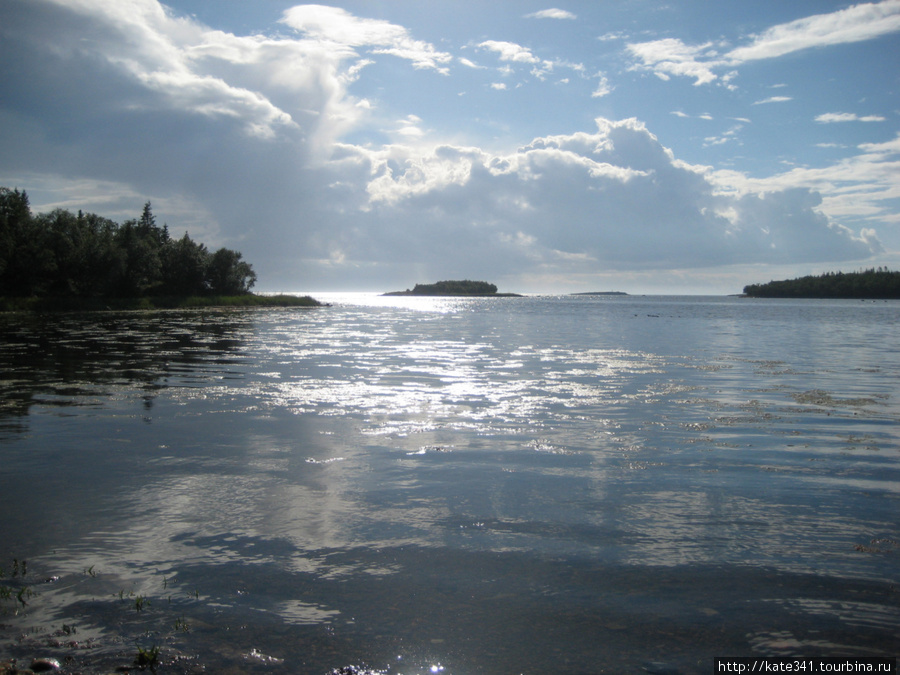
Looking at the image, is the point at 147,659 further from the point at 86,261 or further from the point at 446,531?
the point at 86,261

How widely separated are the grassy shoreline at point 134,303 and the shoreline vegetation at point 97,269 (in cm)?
14

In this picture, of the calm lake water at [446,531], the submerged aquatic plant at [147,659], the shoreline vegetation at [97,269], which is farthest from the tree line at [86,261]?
the submerged aquatic plant at [147,659]

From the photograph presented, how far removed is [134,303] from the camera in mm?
108188

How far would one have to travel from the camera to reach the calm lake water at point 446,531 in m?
6.34

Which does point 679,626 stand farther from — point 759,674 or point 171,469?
point 171,469

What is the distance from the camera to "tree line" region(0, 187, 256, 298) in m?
85.8

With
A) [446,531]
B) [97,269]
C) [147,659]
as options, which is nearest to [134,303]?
[97,269]

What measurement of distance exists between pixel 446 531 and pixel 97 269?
108356 mm

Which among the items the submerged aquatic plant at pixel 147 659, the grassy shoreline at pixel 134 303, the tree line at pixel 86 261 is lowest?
the submerged aquatic plant at pixel 147 659

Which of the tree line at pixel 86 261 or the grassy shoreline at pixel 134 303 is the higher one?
the tree line at pixel 86 261

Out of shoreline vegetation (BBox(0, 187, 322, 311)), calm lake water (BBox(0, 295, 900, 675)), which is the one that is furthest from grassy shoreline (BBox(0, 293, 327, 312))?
calm lake water (BBox(0, 295, 900, 675))

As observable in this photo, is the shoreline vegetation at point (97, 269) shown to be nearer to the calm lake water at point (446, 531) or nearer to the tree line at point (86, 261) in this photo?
the tree line at point (86, 261)

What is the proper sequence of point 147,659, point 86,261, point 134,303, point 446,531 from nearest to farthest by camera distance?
1. point 147,659
2. point 446,531
3. point 86,261
4. point 134,303

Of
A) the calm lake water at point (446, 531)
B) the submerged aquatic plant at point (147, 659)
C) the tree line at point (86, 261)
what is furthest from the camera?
the tree line at point (86, 261)
